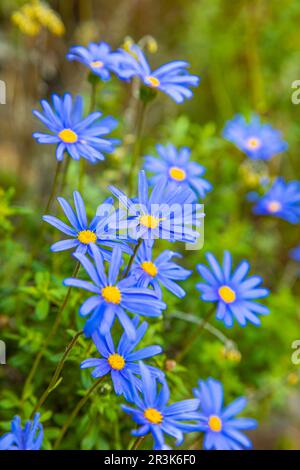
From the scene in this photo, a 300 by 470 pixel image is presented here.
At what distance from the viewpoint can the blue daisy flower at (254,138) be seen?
1882 millimetres

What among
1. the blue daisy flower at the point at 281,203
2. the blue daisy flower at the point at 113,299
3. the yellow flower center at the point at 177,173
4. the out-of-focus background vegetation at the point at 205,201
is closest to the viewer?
the blue daisy flower at the point at 113,299

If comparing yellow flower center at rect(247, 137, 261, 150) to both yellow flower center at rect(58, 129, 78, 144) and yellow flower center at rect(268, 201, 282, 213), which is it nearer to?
yellow flower center at rect(268, 201, 282, 213)

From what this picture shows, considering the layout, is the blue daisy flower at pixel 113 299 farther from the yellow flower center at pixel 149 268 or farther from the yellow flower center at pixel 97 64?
the yellow flower center at pixel 97 64

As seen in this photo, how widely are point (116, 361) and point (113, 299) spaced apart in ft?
0.54

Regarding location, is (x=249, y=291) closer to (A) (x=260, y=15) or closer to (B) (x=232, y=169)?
(B) (x=232, y=169)

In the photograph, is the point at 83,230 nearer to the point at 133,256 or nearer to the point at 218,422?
the point at 133,256

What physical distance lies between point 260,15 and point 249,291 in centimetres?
178

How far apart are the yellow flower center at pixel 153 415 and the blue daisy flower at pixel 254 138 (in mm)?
1058

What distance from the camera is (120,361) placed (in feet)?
3.37

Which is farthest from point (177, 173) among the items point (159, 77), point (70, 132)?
point (70, 132)

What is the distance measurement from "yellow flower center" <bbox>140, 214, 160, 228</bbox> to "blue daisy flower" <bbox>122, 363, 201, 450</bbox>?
0.80 ft

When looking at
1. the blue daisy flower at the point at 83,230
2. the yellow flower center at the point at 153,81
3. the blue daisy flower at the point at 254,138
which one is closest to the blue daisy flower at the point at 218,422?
the blue daisy flower at the point at 83,230

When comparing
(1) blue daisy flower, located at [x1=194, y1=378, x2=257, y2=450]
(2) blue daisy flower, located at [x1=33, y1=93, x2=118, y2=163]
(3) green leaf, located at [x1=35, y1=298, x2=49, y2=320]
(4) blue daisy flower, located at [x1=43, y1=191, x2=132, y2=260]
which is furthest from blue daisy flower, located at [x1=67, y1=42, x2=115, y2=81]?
(1) blue daisy flower, located at [x1=194, y1=378, x2=257, y2=450]

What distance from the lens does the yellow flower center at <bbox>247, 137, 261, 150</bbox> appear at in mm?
1903
